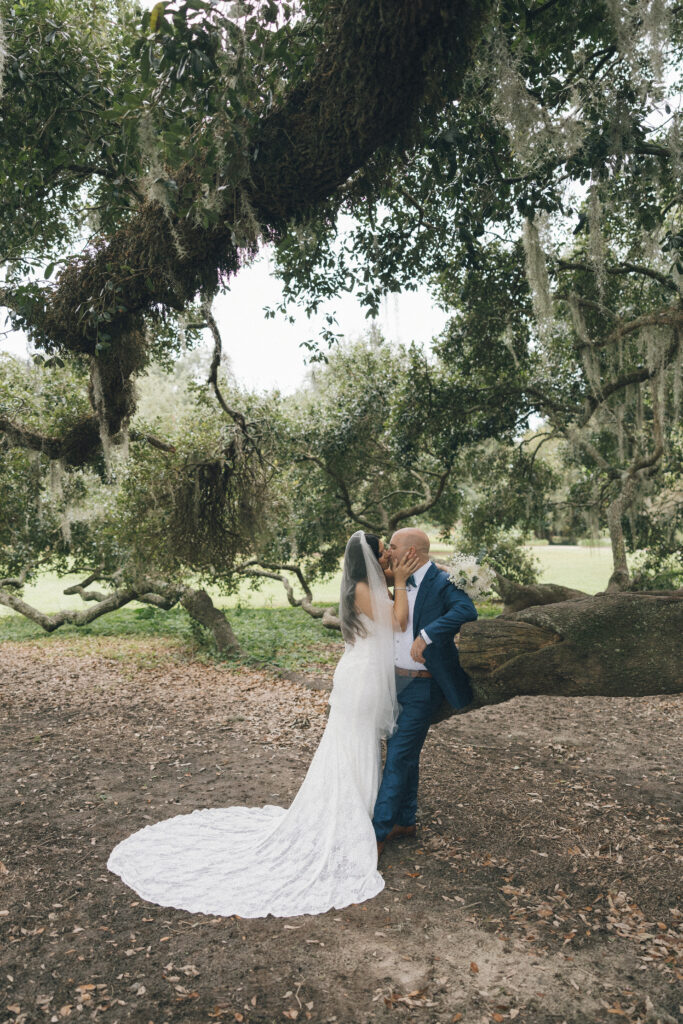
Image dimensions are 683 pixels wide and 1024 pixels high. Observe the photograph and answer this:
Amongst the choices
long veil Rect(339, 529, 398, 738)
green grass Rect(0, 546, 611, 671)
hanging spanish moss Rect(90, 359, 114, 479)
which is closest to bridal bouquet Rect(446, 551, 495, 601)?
long veil Rect(339, 529, 398, 738)

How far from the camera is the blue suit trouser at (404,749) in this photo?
13.6ft

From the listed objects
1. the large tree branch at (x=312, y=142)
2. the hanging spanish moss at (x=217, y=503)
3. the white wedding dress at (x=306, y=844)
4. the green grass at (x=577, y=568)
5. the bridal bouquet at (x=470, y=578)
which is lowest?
the green grass at (x=577, y=568)

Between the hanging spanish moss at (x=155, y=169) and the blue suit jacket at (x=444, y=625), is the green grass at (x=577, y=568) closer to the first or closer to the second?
the blue suit jacket at (x=444, y=625)

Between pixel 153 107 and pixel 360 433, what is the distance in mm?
8080

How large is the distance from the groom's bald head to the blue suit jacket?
0.16 meters

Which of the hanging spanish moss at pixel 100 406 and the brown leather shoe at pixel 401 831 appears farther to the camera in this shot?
the hanging spanish moss at pixel 100 406

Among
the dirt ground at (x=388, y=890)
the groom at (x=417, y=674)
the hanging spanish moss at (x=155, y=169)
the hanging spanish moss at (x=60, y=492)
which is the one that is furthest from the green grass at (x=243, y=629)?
the hanging spanish moss at (x=155, y=169)

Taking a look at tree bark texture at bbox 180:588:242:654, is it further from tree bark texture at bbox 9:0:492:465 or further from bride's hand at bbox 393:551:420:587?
bride's hand at bbox 393:551:420:587

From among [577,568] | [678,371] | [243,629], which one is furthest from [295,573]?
[577,568]

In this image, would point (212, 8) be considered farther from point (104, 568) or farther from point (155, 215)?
point (104, 568)


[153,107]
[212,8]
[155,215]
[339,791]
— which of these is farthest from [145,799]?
[212,8]

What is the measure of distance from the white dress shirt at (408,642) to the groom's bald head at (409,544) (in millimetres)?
115

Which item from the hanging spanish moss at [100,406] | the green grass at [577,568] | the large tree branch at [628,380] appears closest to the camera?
the hanging spanish moss at [100,406]

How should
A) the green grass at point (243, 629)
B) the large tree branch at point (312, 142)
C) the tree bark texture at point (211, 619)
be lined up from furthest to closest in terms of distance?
the green grass at point (243, 629) → the tree bark texture at point (211, 619) → the large tree branch at point (312, 142)
